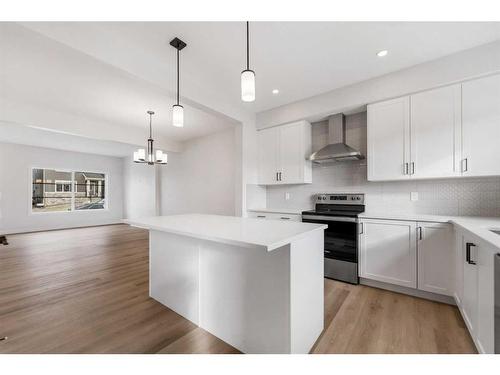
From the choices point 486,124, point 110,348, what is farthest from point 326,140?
point 110,348

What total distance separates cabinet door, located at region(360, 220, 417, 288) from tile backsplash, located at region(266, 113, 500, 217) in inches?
22.2

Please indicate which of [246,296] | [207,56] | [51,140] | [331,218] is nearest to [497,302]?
[246,296]

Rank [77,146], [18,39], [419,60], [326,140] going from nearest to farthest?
[18,39], [419,60], [326,140], [77,146]

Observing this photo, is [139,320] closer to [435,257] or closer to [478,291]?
[478,291]

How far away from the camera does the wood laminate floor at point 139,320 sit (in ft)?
5.10

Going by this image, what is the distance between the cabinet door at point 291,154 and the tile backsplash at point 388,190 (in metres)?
0.31

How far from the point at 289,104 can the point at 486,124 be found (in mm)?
2314

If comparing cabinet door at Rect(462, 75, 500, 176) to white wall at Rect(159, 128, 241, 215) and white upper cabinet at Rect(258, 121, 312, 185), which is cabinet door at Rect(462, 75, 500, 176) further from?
white wall at Rect(159, 128, 241, 215)

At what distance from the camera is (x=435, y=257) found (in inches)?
84.6

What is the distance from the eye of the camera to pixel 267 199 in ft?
13.6

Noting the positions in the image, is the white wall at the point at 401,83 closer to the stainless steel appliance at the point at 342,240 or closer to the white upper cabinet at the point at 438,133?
the white upper cabinet at the point at 438,133

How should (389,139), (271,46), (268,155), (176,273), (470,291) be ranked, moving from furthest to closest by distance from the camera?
1. (268,155)
2. (389,139)
3. (271,46)
4. (176,273)
5. (470,291)

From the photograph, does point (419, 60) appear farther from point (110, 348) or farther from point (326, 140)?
point (110, 348)

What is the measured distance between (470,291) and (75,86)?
16.1 feet
